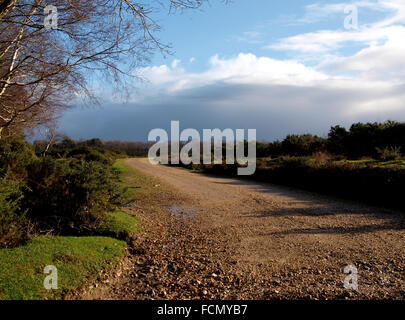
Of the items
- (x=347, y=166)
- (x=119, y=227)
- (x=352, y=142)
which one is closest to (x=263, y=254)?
(x=119, y=227)

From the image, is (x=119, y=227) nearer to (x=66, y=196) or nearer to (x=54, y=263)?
(x=66, y=196)

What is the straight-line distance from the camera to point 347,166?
1223cm

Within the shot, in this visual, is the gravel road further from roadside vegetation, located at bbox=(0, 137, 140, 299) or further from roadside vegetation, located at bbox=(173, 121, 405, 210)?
roadside vegetation, located at bbox=(173, 121, 405, 210)

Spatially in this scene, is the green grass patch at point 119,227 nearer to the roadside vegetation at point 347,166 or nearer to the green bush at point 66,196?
the green bush at point 66,196

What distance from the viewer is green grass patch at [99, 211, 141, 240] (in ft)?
21.2

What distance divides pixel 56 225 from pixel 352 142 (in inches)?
889

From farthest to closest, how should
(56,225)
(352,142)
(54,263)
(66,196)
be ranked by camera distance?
(352,142) → (66,196) → (56,225) → (54,263)

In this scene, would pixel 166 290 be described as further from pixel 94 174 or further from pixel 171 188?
pixel 171 188

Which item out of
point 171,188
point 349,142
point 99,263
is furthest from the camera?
point 349,142

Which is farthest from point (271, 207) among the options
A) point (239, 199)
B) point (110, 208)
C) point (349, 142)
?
point (349, 142)

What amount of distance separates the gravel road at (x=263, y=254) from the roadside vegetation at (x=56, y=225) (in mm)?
455

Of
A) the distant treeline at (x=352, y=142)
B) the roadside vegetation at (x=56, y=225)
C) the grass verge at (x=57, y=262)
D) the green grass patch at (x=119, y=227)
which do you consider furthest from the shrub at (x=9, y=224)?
the distant treeline at (x=352, y=142)

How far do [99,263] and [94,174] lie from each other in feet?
8.96
